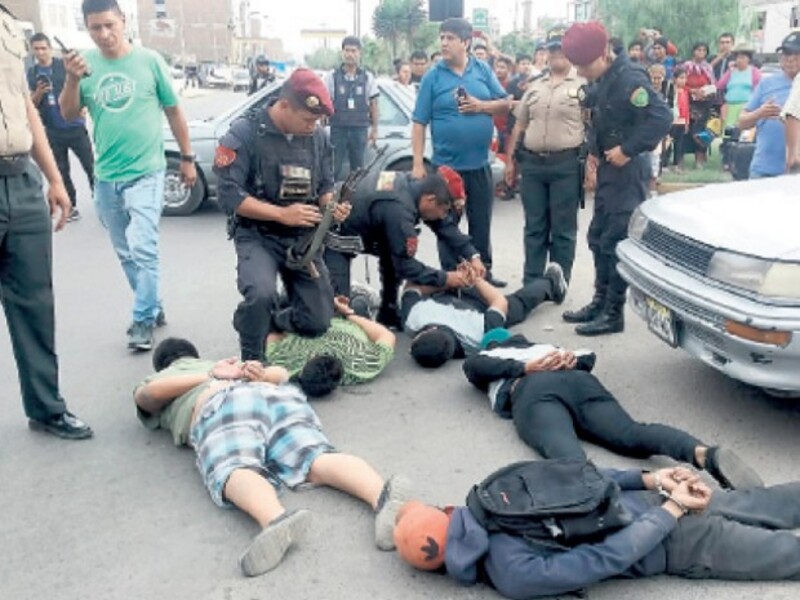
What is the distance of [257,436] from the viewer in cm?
335

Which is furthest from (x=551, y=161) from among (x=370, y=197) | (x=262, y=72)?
(x=262, y=72)

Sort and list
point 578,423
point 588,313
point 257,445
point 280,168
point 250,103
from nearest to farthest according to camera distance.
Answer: point 257,445
point 578,423
point 280,168
point 588,313
point 250,103

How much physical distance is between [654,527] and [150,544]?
176cm

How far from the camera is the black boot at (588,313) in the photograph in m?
5.51

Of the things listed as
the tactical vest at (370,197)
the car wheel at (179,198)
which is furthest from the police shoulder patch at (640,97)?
the car wheel at (179,198)

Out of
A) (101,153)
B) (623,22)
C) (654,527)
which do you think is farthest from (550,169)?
(623,22)

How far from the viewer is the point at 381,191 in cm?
495

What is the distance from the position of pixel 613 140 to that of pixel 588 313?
1144mm

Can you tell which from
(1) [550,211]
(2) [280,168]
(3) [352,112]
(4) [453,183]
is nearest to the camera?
(2) [280,168]

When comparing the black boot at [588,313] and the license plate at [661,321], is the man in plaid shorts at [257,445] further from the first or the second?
the black boot at [588,313]

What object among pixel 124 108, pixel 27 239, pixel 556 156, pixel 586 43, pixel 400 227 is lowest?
pixel 400 227

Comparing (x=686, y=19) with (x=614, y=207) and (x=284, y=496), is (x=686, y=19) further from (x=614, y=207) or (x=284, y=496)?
(x=284, y=496)

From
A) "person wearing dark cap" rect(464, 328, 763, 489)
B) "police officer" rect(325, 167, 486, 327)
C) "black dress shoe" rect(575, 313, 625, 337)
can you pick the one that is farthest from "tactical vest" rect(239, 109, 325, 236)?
"black dress shoe" rect(575, 313, 625, 337)

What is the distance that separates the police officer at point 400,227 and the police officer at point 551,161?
694 millimetres
